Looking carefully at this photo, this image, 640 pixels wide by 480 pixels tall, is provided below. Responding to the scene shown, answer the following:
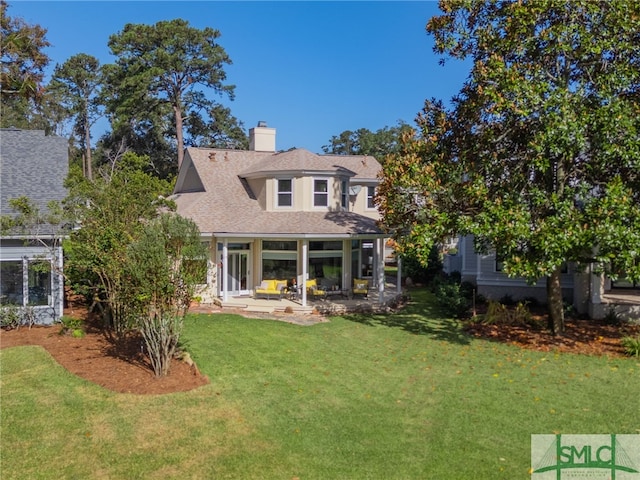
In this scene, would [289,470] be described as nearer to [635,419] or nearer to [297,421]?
[297,421]

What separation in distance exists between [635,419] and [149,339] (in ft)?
29.5

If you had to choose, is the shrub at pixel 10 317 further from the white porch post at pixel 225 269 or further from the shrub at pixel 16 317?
the white porch post at pixel 225 269

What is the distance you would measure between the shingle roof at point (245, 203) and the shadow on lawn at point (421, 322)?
3531mm

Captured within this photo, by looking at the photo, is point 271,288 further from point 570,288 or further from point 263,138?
point 570,288

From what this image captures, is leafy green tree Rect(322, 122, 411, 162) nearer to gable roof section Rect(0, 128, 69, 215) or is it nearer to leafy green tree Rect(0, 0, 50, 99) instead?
leafy green tree Rect(0, 0, 50, 99)

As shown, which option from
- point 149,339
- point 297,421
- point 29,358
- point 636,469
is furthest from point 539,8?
point 29,358

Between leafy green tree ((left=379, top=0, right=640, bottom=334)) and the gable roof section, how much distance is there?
37.0 feet

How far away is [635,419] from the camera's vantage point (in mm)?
7906

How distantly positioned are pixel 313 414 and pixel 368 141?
196 feet

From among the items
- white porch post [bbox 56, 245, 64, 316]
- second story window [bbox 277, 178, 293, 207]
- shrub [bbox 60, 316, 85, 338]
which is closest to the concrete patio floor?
second story window [bbox 277, 178, 293, 207]

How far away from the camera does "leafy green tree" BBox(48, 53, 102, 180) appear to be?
1930 inches

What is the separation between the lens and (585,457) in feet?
22.2

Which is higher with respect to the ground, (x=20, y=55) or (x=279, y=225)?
(x=20, y=55)

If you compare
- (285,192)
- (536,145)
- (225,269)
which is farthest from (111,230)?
(285,192)
